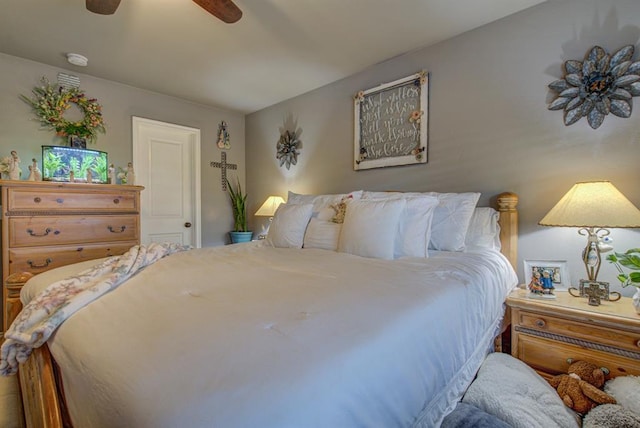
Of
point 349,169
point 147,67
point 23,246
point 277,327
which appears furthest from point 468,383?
point 147,67

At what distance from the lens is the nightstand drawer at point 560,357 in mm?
1358

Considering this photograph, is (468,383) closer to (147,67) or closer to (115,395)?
(115,395)

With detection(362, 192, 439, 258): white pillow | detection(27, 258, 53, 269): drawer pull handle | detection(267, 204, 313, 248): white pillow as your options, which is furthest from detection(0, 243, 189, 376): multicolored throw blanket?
detection(27, 258, 53, 269): drawer pull handle

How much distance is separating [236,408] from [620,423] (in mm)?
1547

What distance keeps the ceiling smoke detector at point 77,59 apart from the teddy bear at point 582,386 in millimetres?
4135

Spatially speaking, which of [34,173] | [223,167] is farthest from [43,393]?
[223,167]

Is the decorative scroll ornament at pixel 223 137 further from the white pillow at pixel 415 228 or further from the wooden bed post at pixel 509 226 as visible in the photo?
the wooden bed post at pixel 509 226

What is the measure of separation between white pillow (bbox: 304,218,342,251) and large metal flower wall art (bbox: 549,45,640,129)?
164 cm

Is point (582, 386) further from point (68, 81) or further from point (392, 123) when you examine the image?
point (68, 81)

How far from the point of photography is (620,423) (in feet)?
3.76

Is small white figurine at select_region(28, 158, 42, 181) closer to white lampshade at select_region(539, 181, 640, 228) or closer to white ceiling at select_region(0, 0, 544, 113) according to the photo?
white ceiling at select_region(0, 0, 544, 113)

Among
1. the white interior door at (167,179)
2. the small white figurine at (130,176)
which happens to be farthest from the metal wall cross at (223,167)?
the small white figurine at (130,176)

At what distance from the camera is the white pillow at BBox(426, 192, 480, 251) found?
1925 millimetres

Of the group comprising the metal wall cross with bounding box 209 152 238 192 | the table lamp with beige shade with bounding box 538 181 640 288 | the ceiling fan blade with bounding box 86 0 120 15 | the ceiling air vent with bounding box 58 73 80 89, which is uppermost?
the ceiling air vent with bounding box 58 73 80 89
